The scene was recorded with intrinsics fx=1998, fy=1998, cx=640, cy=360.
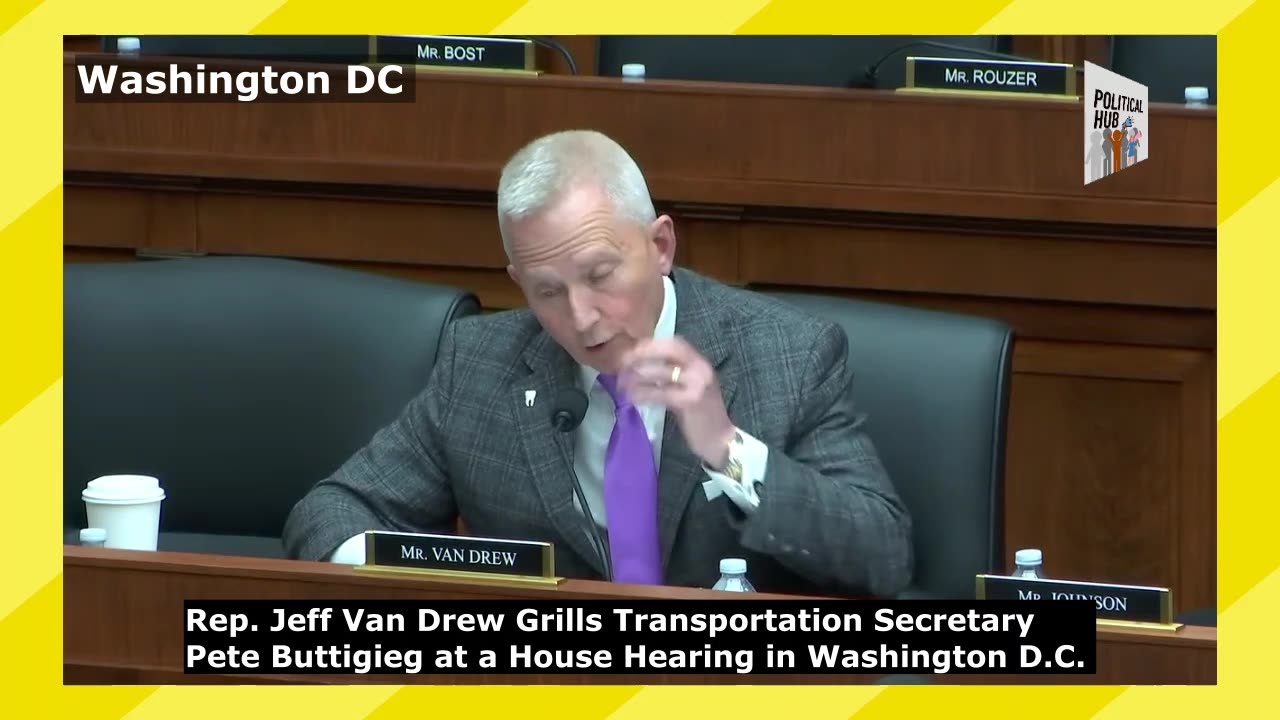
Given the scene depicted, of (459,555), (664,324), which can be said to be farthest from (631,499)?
(459,555)

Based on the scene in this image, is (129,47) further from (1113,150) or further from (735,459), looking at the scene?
Answer: (735,459)

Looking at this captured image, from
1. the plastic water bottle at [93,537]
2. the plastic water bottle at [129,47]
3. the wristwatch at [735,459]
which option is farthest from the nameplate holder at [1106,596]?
the plastic water bottle at [129,47]

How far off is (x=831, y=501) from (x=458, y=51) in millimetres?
1153

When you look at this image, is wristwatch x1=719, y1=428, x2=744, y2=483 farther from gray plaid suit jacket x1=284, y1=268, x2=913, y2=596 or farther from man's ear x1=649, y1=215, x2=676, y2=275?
man's ear x1=649, y1=215, x2=676, y2=275

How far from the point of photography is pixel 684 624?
1435 mm

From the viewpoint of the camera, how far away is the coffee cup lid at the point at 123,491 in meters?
1.90

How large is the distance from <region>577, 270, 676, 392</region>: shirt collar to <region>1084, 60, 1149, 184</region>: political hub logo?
2.42ft

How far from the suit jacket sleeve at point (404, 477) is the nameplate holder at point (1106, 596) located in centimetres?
72

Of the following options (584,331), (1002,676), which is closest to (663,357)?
(584,331)

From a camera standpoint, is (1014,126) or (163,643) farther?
(1014,126)

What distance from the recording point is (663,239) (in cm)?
191

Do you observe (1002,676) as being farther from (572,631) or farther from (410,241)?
(410,241)

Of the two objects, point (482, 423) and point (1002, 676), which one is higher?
point (482, 423)

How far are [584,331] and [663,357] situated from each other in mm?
108
